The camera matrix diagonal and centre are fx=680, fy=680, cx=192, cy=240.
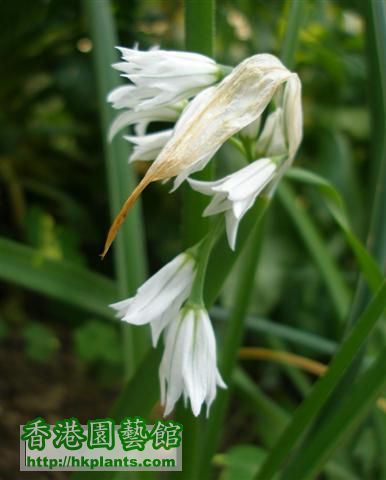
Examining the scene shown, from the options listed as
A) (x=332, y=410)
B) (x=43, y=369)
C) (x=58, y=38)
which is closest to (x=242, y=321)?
(x=332, y=410)

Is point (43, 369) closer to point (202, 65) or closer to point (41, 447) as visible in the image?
point (41, 447)

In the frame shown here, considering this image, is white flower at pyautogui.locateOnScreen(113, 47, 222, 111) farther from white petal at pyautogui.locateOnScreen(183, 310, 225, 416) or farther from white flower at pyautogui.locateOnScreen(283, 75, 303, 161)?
white petal at pyautogui.locateOnScreen(183, 310, 225, 416)

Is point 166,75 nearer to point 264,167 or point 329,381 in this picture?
point 264,167

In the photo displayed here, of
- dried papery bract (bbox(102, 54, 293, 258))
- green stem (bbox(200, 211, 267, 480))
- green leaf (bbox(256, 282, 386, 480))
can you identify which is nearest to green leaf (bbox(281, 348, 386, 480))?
green leaf (bbox(256, 282, 386, 480))

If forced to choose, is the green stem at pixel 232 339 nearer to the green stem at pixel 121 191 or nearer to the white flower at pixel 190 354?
the green stem at pixel 121 191

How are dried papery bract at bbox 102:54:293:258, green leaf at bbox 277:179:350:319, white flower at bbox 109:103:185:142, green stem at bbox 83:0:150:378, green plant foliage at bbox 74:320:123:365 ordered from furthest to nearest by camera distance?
1. green plant foliage at bbox 74:320:123:365
2. green leaf at bbox 277:179:350:319
3. green stem at bbox 83:0:150:378
4. white flower at bbox 109:103:185:142
5. dried papery bract at bbox 102:54:293:258

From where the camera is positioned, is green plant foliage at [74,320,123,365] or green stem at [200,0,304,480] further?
green plant foliage at [74,320,123,365]

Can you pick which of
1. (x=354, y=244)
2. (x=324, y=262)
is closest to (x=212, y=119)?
(x=354, y=244)
